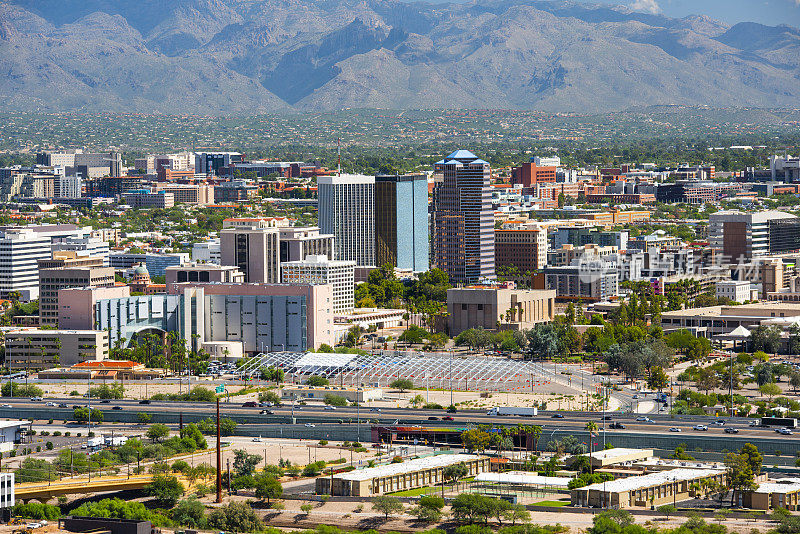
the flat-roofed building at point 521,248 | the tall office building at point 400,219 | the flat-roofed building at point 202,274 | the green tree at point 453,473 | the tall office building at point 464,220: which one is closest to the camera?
the green tree at point 453,473

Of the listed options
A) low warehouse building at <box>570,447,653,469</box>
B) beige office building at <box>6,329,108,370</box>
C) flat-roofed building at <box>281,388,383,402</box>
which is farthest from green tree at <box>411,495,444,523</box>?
beige office building at <box>6,329,108,370</box>

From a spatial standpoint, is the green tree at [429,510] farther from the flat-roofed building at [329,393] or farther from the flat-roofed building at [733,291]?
the flat-roofed building at [733,291]

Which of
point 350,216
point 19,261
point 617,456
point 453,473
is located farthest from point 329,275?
point 453,473

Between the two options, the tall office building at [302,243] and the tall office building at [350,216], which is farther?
the tall office building at [350,216]

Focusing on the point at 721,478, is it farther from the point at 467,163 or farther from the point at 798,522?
the point at 467,163

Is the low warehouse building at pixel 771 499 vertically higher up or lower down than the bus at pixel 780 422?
lower down

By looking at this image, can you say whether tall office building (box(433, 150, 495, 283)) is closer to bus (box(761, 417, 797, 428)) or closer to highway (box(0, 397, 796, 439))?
highway (box(0, 397, 796, 439))

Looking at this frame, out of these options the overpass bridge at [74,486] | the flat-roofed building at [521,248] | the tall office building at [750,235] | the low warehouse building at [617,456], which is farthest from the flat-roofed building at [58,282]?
the tall office building at [750,235]

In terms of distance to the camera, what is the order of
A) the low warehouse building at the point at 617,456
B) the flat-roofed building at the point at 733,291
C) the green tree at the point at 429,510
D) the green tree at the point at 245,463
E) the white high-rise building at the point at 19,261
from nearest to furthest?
the green tree at the point at 429,510 → the low warehouse building at the point at 617,456 → the green tree at the point at 245,463 → the flat-roofed building at the point at 733,291 → the white high-rise building at the point at 19,261
